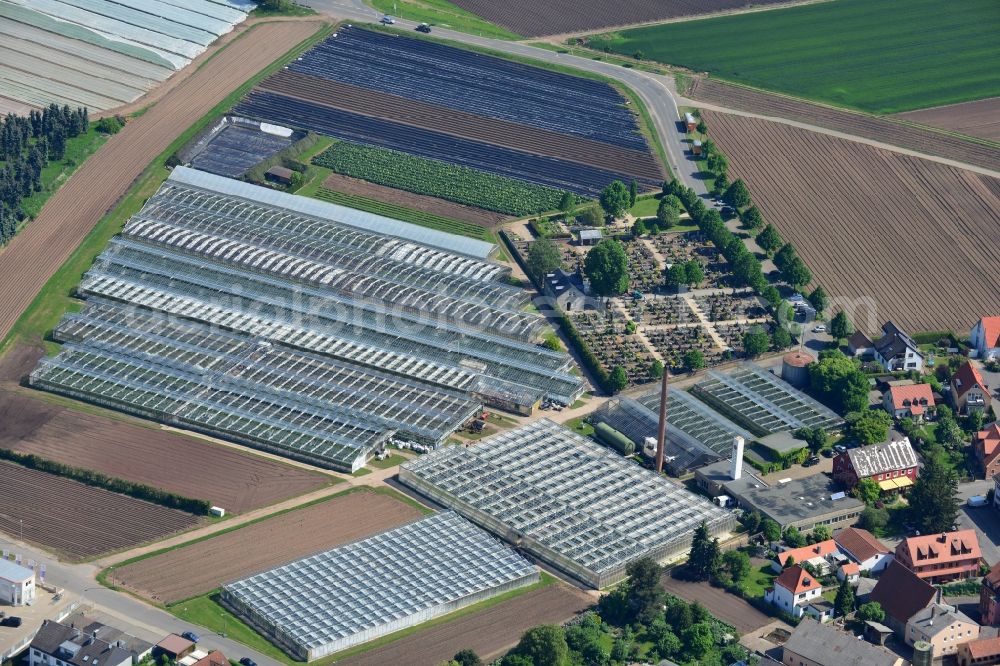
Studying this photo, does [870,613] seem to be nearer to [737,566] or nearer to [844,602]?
[844,602]

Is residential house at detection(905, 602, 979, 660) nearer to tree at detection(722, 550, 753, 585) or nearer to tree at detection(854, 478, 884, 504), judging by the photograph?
tree at detection(722, 550, 753, 585)

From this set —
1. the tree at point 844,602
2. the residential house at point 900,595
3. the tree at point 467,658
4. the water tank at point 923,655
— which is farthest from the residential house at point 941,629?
the tree at point 467,658

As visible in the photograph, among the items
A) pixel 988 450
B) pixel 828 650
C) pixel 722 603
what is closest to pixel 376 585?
pixel 722 603

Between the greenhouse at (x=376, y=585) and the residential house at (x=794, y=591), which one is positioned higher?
the residential house at (x=794, y=591)

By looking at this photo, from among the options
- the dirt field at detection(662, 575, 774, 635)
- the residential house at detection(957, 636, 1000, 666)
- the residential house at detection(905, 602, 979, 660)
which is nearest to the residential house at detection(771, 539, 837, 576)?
the dirt field at detection(662, 575, 774, 635)

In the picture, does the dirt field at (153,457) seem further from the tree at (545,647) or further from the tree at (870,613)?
the tree at (870,613)
